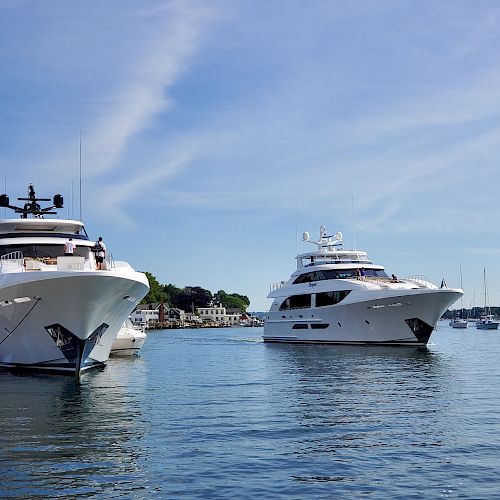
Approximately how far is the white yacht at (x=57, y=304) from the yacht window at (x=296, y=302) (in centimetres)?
A: 2713

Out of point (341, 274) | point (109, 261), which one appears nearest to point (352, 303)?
point (341, 274)

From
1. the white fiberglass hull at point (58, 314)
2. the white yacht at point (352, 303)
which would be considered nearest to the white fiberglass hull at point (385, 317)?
the white yacht at point (352, 303)

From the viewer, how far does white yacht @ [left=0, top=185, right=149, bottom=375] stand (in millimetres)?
24172

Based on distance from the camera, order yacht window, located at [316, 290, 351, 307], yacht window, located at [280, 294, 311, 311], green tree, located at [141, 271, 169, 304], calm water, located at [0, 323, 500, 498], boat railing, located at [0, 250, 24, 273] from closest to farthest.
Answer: calm water, located at [0, 323, 500, 498]
boat railing, located at [0, 250, 24, 273]
yacht window, located at [316, 290, 351, 307]
yacht window, located at [280, 294, 311, 311]
green tree, located at [141, 271, 169, 304]

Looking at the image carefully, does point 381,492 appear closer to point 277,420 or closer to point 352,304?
point 277,420

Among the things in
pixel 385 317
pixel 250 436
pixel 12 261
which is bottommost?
pixel 250 436

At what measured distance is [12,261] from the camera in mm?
26922

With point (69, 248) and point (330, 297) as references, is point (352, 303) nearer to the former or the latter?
point (330, 297)

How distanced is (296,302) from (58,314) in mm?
33719

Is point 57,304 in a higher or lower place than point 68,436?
higher

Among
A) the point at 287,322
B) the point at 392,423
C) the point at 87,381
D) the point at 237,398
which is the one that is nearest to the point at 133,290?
the point at 87,381

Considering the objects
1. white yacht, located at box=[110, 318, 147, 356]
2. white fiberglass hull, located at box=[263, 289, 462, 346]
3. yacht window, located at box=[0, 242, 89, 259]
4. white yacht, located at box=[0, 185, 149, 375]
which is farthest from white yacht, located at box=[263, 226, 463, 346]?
yacht window, located at box=[0, 242, 89, 259]

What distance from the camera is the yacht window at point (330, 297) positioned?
49628mm

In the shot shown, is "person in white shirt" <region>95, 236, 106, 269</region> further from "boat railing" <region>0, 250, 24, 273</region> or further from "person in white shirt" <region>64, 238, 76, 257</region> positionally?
"boat railing" <region>0, 250, 24, 273</region>
